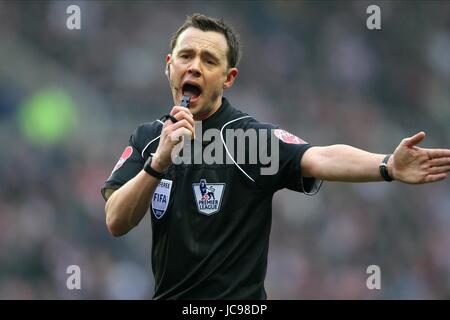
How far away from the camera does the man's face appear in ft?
14.8

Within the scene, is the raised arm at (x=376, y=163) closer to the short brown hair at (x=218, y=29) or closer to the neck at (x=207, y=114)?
the neck at (x=207, y=114)

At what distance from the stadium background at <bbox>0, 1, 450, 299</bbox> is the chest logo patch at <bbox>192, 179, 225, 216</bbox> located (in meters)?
6.94

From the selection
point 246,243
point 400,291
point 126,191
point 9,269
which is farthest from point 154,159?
point 400,291

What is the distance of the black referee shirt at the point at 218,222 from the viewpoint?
4.25 m

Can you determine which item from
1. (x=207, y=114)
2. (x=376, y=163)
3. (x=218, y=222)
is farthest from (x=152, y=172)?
(x=376, y=163)

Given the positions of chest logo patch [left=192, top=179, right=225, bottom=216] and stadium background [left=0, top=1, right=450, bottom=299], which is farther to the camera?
stadium background [left=0, top=1, right=450, bottom=299]

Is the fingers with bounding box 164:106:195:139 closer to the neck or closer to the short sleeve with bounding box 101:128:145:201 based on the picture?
the neck

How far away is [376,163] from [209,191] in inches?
35.5

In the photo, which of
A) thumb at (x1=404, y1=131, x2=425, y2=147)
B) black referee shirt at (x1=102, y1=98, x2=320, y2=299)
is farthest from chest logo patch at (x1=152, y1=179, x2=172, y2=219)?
thumb at (x1=404, y1=131, x2=425, y2=147)

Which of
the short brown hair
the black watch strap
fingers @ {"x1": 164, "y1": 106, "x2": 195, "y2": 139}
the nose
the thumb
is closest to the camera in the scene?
the thumb

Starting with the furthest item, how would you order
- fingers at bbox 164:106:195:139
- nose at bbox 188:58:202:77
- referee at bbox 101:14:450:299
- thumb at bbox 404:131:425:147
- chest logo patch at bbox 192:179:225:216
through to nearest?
nose at bbox 188:58:202:77 < chest logo patch at bbox 192:179:225:216 < referee at bbox 101:14:450:299 < fingers at bbox 164:106:195:139 < thumb at bbox 404:131:425:147

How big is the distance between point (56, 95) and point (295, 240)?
431cm

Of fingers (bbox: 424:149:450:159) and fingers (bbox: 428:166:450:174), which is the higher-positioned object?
fingers (bbox: 424:149:450:159)

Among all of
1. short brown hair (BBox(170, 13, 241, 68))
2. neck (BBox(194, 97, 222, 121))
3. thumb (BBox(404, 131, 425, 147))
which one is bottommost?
thumb (BBox(404, 131, 425, 147))
